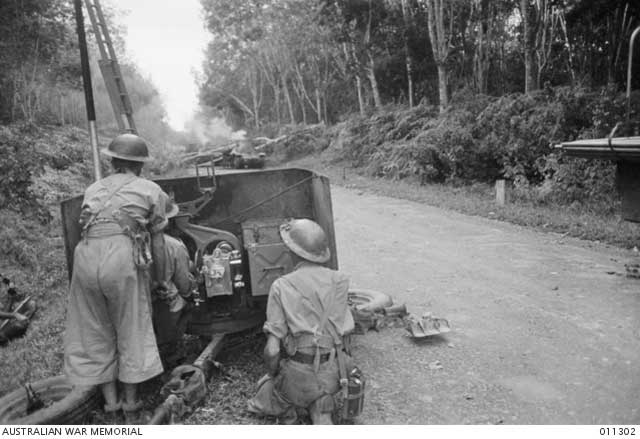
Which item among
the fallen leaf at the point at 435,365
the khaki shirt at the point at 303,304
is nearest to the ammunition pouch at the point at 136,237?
the khaki shirt at the point at 303,304

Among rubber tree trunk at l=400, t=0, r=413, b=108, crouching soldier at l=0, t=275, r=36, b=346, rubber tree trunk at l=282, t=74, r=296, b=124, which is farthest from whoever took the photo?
rubber tree trunk at l=282, t=74, r=296, b=124

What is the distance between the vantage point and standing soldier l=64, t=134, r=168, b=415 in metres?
3.49

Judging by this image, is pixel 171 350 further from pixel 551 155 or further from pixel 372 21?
pixel 372 21

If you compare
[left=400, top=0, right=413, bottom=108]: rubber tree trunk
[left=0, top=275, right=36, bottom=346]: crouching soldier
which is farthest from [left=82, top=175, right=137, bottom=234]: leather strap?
[left=400, top=0, right=413, bottom=108]: rubber tree trunk

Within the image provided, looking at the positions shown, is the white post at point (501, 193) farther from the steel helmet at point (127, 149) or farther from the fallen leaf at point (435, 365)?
the steel helmet at point (127, 149)

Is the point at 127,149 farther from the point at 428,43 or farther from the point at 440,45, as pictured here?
the point at 428,43

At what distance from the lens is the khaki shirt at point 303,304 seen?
131 inches

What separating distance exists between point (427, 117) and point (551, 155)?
817cm

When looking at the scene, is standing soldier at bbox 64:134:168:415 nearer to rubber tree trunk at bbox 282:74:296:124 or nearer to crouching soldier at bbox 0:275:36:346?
crouching soldier at bbox 0:275:36:346

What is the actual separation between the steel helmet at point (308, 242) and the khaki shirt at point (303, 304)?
93 millimetres

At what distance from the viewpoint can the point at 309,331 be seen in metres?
3.31

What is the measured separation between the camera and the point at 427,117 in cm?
2023

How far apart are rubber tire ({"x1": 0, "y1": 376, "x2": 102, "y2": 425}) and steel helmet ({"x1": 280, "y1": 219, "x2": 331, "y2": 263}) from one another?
1.67 m
